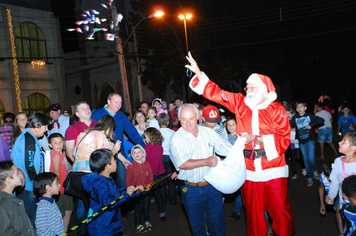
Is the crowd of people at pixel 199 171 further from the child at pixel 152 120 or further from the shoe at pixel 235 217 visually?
the child at pixel 152 120

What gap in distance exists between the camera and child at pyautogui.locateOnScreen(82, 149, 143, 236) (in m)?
→ 3.81

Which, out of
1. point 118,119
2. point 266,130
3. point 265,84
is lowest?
point 266,130

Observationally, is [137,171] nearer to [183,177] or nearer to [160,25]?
[183,177]

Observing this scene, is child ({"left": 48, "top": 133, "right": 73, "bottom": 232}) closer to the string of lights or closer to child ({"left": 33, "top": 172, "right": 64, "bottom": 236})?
child ({"left": 33, "top": 172, "right": 64, "bottom": 236})

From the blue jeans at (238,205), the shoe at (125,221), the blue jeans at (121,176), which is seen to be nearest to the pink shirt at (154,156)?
the blue jeans at (121,176)

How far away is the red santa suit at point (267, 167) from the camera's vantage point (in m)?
Answer: 4.59

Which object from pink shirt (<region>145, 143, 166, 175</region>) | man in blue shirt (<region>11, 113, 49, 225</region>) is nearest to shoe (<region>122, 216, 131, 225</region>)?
pink shirt (<region>145, 143, 166, 175</region>)

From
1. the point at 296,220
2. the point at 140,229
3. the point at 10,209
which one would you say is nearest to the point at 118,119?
the point at 140,229

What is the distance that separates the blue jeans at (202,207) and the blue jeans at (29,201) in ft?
7.22

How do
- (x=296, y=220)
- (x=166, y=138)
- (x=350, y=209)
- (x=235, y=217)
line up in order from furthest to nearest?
(x=166, y=138)
(x=235, y=217)
(x=296, y=220)
(x=350, y=209)

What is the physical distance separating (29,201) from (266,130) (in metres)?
3.42

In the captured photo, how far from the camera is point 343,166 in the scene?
4781 millimetres

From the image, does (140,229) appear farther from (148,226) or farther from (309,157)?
(309,157)

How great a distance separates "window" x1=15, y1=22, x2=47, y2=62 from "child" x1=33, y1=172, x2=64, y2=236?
16.6 meters
